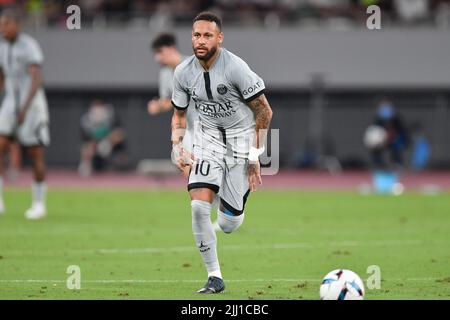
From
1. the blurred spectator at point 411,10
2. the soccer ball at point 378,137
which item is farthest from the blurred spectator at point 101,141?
the soccer ball at point 378,137

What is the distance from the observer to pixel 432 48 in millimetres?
38625

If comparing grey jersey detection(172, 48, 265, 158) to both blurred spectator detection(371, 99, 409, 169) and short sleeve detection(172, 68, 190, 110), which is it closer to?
short sleeve detection(172, 68, 190, 110)

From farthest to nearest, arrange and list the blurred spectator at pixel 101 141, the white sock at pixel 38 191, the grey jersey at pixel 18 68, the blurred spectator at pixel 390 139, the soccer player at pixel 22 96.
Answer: the blurred spectator at pixel 101 141 < the blurred spectator at pixel 390 139 < the white sock at pixel 38 191 < the grey jersey at pixel 18 68 < the soccer player at pixel 22 96

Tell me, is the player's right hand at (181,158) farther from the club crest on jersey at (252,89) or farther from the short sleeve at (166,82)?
the short sleeve at (166,82)

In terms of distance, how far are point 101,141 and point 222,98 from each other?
2656 cm

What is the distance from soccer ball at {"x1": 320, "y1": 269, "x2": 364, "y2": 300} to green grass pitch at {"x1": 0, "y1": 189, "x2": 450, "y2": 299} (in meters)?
0.58

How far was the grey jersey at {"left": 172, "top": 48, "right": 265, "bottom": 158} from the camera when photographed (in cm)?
1105

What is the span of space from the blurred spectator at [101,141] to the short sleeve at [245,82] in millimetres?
25851

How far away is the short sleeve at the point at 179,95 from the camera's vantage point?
11.3 m

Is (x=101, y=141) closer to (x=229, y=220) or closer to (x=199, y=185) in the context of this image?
(x=229, y=220)

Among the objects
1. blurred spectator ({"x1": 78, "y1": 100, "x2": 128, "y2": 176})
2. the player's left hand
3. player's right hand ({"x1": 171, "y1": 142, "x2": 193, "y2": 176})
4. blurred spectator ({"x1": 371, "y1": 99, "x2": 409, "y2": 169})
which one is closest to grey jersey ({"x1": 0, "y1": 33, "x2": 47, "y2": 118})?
player's right hand ({"x1": 171, "y1": 142, "x2": 193, "y2": 176})

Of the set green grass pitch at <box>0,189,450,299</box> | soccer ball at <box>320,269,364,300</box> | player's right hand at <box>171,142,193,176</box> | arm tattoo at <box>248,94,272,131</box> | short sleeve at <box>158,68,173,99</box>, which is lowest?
soccer ball at <box>320,269,364,300</box>
